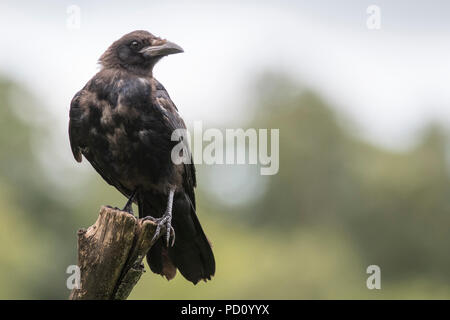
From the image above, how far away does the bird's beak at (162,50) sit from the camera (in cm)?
799

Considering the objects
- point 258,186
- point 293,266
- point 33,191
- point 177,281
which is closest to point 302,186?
point 258,186

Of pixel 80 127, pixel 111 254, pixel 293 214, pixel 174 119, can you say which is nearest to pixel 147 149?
pixel 174 119

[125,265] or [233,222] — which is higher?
[125,265]

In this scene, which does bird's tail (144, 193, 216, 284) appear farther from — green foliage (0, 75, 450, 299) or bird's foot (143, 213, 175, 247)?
green foliage (0, 75, 450, 299)

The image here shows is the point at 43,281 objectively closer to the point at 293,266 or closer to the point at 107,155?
the point at 293,266

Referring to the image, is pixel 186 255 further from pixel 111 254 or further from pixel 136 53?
pixel 136 53

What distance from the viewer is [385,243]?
40.9 meters

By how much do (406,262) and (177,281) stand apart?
18509 mm

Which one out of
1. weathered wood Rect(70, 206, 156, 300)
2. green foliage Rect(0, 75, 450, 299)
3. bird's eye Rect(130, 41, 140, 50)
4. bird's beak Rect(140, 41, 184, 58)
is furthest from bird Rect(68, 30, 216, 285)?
green foliage Rect(0, 75, 450, 299)

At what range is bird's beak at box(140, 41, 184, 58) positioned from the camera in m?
7.99

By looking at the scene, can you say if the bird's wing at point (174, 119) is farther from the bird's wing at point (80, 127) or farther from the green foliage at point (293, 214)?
the green foliage at point (293, 214)

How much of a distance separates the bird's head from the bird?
43 mm

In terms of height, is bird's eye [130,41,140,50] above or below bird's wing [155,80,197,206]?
above
